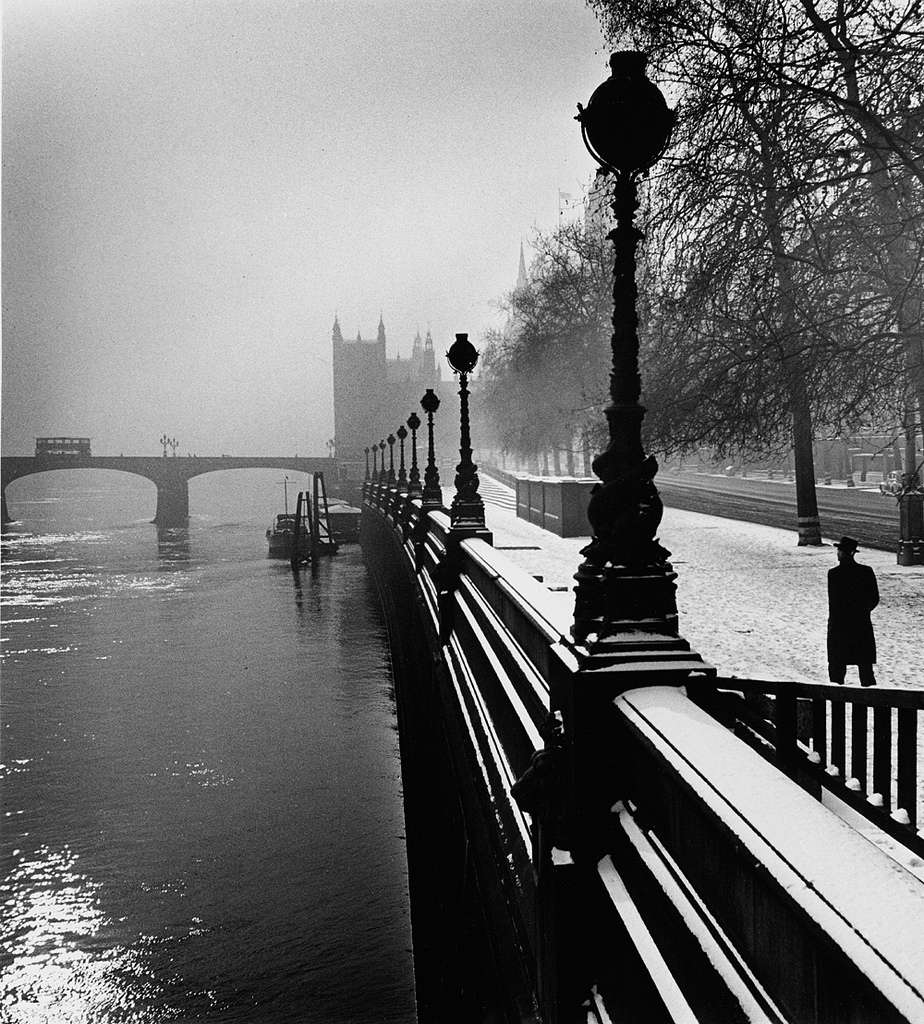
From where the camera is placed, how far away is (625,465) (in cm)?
450

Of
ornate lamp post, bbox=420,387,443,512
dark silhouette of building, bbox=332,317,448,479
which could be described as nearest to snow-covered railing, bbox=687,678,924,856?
ornate lamp post, bbox=420,387,443,512

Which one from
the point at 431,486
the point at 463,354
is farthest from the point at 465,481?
the point at 431,486

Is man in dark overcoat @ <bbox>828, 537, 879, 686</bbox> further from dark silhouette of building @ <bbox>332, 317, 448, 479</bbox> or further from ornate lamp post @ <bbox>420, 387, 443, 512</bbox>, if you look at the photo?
dark silhouette of building @ <bbox>332, 317, 448, 479</bbox>

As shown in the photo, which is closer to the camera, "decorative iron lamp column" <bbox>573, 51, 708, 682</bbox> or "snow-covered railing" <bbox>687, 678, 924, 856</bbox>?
"snow-covered railing" <bbox>687, 678, 924, 856</bbox>

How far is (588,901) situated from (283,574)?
51778mm

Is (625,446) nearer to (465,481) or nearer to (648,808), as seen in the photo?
(648,808)

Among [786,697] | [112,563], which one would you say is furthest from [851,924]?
[112,563]

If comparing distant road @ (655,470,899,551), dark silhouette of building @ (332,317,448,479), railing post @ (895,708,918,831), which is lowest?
distant road @ (655,470,899,551)

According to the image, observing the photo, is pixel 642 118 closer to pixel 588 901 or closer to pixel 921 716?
pixel 588 901

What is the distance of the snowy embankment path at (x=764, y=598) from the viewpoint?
10258mm

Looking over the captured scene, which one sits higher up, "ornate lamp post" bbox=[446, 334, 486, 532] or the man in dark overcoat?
"ornate lamp post" bbox=[446, 334, 486, 532]

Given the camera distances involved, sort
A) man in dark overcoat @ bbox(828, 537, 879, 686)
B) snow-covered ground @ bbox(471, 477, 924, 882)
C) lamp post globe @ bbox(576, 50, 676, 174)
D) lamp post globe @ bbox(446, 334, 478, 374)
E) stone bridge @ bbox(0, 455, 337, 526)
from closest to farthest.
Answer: lamp post globe @ bbox(576, 50, 676, 174)
man in dark overcoat @ bbox(828, 537, 879, 686)
snow-covered ground @ bbox(471, 477, 924, 882)
lamp post globe @ bbox(446, 334, 478, 374)
stone bridge @ bbox(0, 455, 337, 526)

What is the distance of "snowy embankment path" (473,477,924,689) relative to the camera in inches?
404

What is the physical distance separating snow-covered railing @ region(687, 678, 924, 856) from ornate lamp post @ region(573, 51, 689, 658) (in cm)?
45
